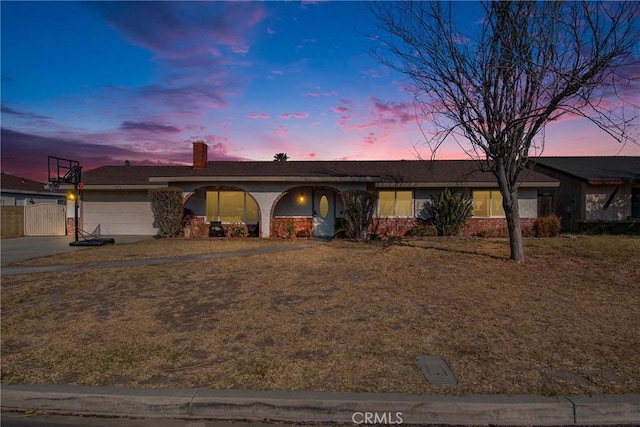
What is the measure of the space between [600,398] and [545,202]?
17.6 meters

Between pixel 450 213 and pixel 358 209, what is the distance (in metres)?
4.08

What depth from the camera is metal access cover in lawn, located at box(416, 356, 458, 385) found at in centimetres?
392

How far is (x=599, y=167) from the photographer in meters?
21.5

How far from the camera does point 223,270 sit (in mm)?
9961

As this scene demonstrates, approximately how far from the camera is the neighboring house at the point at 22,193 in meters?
27.0

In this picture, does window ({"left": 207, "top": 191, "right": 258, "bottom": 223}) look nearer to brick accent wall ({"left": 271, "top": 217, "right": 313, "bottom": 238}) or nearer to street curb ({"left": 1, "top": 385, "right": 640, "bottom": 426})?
brick accent wall ({"left": 271, "top": 217, "right": 313, "bottom": 238})

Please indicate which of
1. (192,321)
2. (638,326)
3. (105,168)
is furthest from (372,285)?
(105,168)

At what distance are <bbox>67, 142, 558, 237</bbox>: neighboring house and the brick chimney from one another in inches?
1.9

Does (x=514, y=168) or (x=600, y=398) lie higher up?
(x=514, y=168)

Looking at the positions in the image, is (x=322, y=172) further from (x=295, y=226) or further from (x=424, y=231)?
(x=424, y=231)

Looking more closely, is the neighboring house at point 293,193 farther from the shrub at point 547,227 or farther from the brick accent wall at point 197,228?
the shrub at point 547,227

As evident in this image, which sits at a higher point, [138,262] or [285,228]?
[285,228]

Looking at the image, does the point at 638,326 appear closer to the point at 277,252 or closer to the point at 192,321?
the point at 192,321

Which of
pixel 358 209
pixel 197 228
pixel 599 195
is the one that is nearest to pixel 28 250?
pixel 197 228
